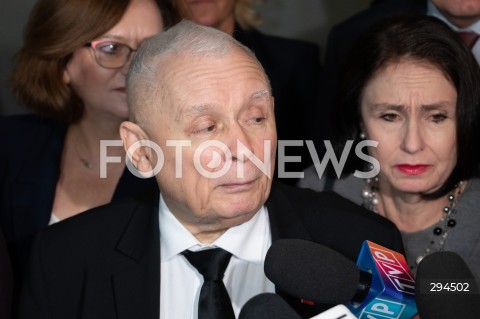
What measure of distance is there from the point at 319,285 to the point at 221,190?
349 millimetres

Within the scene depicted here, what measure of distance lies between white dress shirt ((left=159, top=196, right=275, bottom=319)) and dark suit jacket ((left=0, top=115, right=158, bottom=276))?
590 millimetres

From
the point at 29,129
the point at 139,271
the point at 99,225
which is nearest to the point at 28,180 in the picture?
the point at 29,129

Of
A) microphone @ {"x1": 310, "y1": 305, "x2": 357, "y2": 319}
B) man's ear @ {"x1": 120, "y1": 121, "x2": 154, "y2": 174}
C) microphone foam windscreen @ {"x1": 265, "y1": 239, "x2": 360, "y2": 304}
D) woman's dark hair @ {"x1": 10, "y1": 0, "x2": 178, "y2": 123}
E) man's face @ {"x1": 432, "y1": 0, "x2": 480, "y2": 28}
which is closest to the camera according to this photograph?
microphone @ {"x1": 310, "y1": 305, "x2": 357, "y2": 319}

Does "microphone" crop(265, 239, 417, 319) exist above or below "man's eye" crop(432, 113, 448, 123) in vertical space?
below

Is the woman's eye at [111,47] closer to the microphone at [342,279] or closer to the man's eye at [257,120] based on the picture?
the man's eye at [257,120]

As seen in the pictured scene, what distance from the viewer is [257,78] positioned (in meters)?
1.71

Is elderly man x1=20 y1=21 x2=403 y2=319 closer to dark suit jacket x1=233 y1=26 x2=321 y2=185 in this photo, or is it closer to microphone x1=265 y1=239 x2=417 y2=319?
microphone x1=265 y1=239 x2=417 y2=319

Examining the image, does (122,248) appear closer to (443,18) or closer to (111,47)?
(111,47)

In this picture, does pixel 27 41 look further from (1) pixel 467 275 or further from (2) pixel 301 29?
(1) pixel 467 275

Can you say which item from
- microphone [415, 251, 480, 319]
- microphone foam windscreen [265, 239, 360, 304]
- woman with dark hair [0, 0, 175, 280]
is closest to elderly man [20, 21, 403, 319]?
microphone foam windscreen [265, 239, 360, 304]

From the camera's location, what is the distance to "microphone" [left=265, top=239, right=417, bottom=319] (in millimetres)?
1379

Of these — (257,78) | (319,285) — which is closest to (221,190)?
(257,78)

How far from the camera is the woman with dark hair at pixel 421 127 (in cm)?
210

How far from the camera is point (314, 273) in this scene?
55.1 inches
